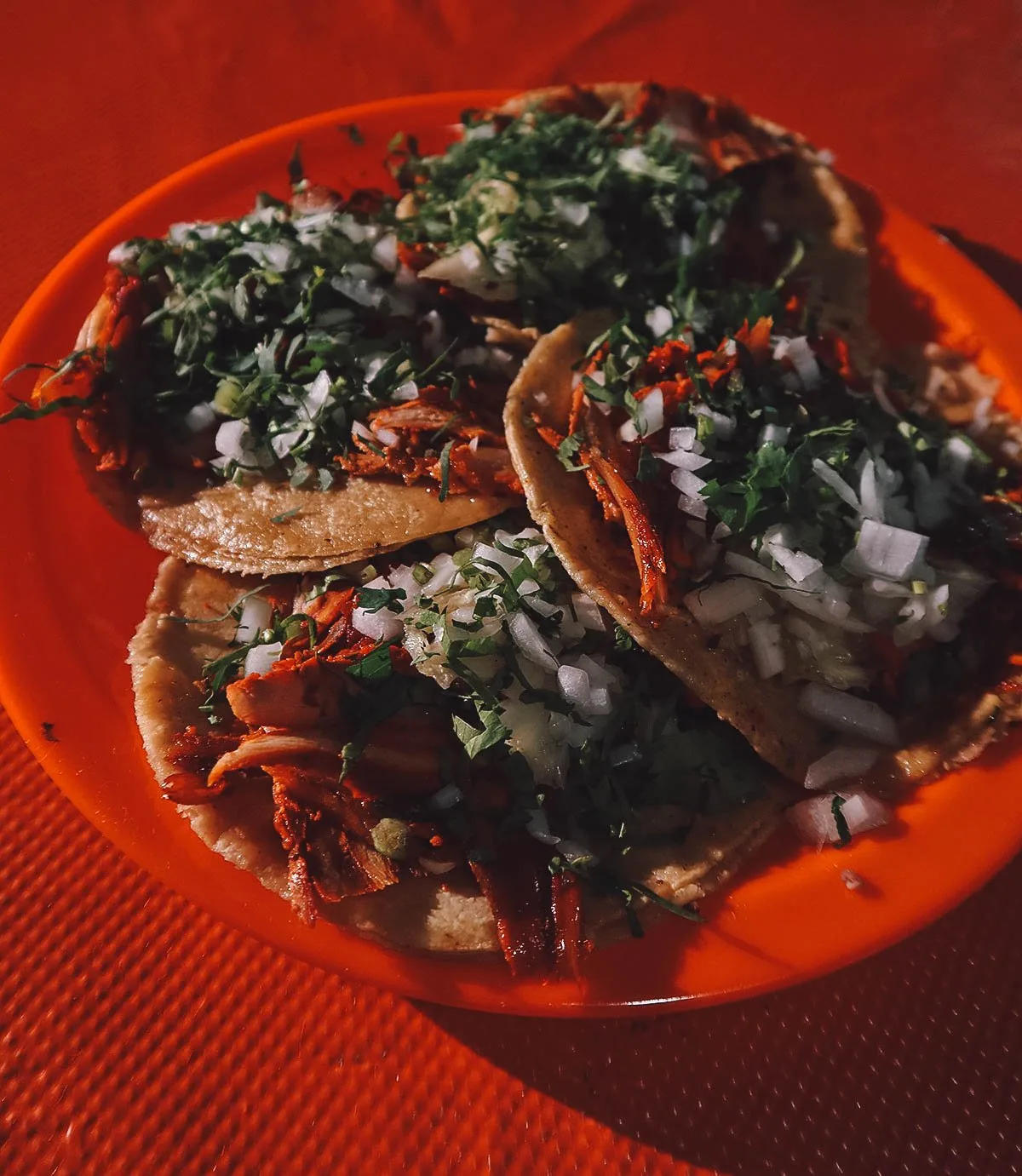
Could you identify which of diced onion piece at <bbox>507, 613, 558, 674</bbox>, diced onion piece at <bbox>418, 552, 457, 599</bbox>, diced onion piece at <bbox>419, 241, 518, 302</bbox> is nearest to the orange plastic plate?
diced onion piece at <bbox>507, 613, 558, 674</bbox>

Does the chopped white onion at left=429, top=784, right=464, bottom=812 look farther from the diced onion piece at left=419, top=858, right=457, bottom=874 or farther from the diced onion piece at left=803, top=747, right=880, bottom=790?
the diced onion piece at left=803, top=747, right=880, bottom=790

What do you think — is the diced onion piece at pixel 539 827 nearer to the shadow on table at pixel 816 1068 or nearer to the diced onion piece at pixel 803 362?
the shadow on table at pixel 816 1068

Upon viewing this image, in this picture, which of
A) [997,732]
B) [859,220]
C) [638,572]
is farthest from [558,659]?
[859,220]

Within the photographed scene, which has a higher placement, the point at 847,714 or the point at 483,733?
the point at 483,733

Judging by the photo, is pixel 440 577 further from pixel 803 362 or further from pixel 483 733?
pixel 803 362

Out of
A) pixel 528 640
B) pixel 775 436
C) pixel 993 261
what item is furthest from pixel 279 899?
pixel 993 261

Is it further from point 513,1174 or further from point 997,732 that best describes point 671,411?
point 513,1174
